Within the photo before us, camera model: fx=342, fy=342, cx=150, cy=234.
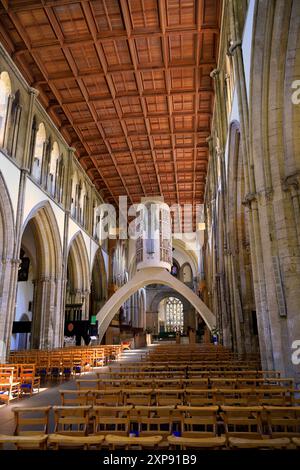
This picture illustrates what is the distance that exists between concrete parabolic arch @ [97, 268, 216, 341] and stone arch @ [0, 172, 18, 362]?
1030 cm

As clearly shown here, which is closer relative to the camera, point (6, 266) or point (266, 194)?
point (266, 194)

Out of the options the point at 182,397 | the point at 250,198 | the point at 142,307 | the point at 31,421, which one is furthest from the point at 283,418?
the point at 142,307

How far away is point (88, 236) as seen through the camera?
2303 cm

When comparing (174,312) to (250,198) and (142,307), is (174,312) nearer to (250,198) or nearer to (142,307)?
(142,307)

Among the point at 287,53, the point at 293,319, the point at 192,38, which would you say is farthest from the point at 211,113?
the point at 293,319

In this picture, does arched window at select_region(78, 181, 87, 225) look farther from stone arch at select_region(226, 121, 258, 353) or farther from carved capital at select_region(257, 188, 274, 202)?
carved capital at select_region(257, 188, 274, 202)

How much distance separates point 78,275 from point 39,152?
8.79 meters

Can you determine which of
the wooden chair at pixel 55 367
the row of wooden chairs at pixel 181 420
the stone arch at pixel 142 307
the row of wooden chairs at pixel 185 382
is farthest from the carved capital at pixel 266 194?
the stone arch at pixel 142 307

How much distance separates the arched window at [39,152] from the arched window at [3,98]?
257 cm

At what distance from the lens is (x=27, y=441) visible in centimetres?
260

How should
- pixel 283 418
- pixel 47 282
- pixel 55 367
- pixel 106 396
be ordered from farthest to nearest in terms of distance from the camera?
pixel 47 282 → pixel 55 367 → pixel 106 396 → pixel 283 418

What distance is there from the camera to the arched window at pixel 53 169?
57.3 ft

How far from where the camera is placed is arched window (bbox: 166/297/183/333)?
133 ft

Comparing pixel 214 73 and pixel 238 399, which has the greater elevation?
pixel 214 73
